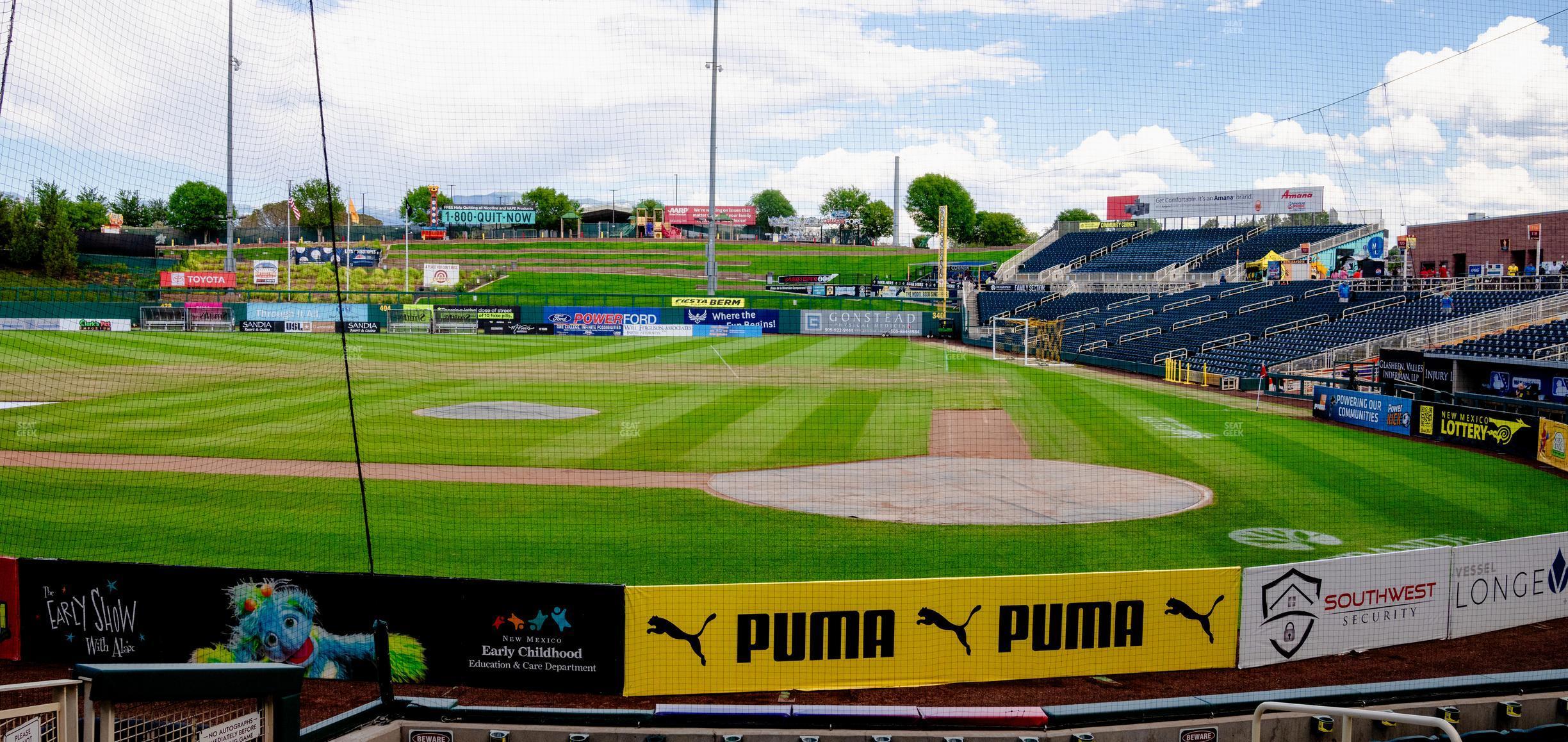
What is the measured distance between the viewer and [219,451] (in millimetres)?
18359

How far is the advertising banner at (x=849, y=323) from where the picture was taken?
151ft

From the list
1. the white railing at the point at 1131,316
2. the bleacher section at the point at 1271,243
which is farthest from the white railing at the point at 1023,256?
the white railing at the point at 1131,316

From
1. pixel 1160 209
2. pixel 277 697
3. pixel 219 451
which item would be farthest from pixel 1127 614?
pixel 1160 209

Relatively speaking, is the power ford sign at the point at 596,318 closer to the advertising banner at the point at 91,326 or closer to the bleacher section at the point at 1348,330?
the advertising banner at the point at 91,326

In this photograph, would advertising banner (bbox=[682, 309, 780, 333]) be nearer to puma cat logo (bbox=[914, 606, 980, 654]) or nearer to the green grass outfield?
the green grass outfield

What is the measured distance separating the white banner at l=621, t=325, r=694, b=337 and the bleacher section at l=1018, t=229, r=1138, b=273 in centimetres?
2087

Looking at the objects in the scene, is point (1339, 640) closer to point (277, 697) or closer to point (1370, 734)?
point (1370, 734)

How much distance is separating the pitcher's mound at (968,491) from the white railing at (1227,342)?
1900 centimetres

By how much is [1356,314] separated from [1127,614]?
96.8ft

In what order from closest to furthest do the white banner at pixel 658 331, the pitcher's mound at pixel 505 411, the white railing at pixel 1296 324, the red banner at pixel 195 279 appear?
the pitcher's mound at pixel 505 411 < the white railing at pixel 1296 324 < the white banner at pixel 658 331 < the red banner at pixel 195 279

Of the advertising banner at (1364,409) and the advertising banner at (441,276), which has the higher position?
the advertising banner at (441,276)

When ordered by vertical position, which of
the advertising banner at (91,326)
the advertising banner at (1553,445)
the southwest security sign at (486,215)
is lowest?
the advertising banner at (1553,445)

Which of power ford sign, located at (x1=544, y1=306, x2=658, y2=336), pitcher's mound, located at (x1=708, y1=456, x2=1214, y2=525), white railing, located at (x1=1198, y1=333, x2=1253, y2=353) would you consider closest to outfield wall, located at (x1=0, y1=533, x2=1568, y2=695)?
pitcher's mound, located at (x1=708, y1=456, x2=1214, y2=525)

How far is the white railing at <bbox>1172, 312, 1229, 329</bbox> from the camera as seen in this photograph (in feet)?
123
